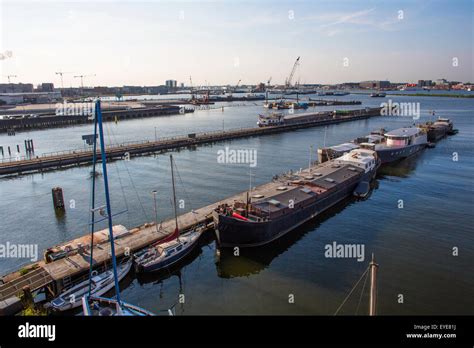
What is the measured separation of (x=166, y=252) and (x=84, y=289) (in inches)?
269

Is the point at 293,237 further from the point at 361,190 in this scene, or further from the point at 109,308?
the point at 109,308

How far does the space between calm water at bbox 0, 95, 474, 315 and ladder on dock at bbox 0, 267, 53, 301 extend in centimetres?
513

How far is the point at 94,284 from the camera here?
24641mm

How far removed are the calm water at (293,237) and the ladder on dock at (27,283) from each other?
16.8 ft

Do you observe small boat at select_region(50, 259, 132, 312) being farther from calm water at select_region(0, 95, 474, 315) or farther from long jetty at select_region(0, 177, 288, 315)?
calm water at select_region(0, 95, 474, 315)

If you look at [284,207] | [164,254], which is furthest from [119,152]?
[284,207]

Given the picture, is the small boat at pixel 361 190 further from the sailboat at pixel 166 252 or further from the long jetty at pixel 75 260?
the sailboat at pixel 166 252

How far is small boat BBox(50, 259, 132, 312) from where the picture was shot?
23.0 meters

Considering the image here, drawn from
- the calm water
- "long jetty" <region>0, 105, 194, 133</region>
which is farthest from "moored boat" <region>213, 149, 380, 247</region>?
"long jetty" <region>0, 105, 194, 133</region>

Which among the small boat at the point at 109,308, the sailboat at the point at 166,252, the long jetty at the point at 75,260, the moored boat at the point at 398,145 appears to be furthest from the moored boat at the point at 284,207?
the moored boat at the point at 398,145

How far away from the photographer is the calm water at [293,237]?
968 inches

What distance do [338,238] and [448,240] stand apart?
1053cm
